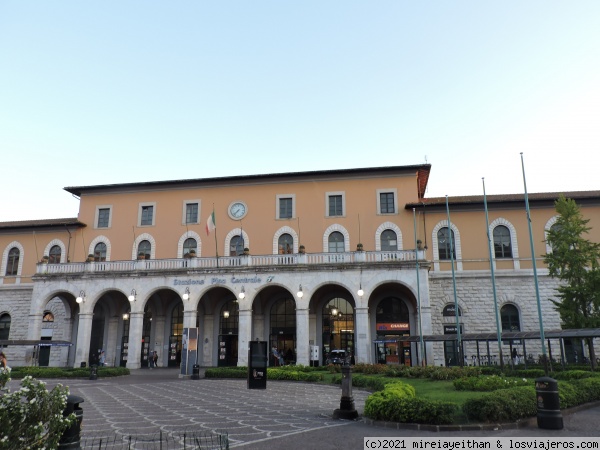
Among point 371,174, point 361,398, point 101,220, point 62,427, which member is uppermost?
point 371,174

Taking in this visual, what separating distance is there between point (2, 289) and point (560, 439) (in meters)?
39.1

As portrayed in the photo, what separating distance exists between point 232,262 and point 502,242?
17715 millimetres

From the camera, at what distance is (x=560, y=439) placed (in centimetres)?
950

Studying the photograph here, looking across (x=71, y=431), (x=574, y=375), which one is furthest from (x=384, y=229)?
(x=71, y=431)

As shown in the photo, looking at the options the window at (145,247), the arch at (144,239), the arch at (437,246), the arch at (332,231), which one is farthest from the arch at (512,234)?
the window at (145,247)

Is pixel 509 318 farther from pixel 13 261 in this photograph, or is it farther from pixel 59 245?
pixel 13 261

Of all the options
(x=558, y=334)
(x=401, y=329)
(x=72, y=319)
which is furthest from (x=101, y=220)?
(x=558, y=334)

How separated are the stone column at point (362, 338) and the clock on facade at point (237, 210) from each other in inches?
461

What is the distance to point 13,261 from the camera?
38.0 meters

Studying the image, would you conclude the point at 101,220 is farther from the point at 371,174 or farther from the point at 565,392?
the point at 565,392

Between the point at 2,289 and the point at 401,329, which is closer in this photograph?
the point at 401,329

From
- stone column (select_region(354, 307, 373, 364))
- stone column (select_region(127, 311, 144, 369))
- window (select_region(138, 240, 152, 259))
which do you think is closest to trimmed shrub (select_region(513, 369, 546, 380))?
stone column (select_region(354, 307, 373, 364))

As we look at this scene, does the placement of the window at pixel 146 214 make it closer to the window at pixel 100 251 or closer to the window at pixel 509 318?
the window at pixel 100 251

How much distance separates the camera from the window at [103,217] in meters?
37.7
